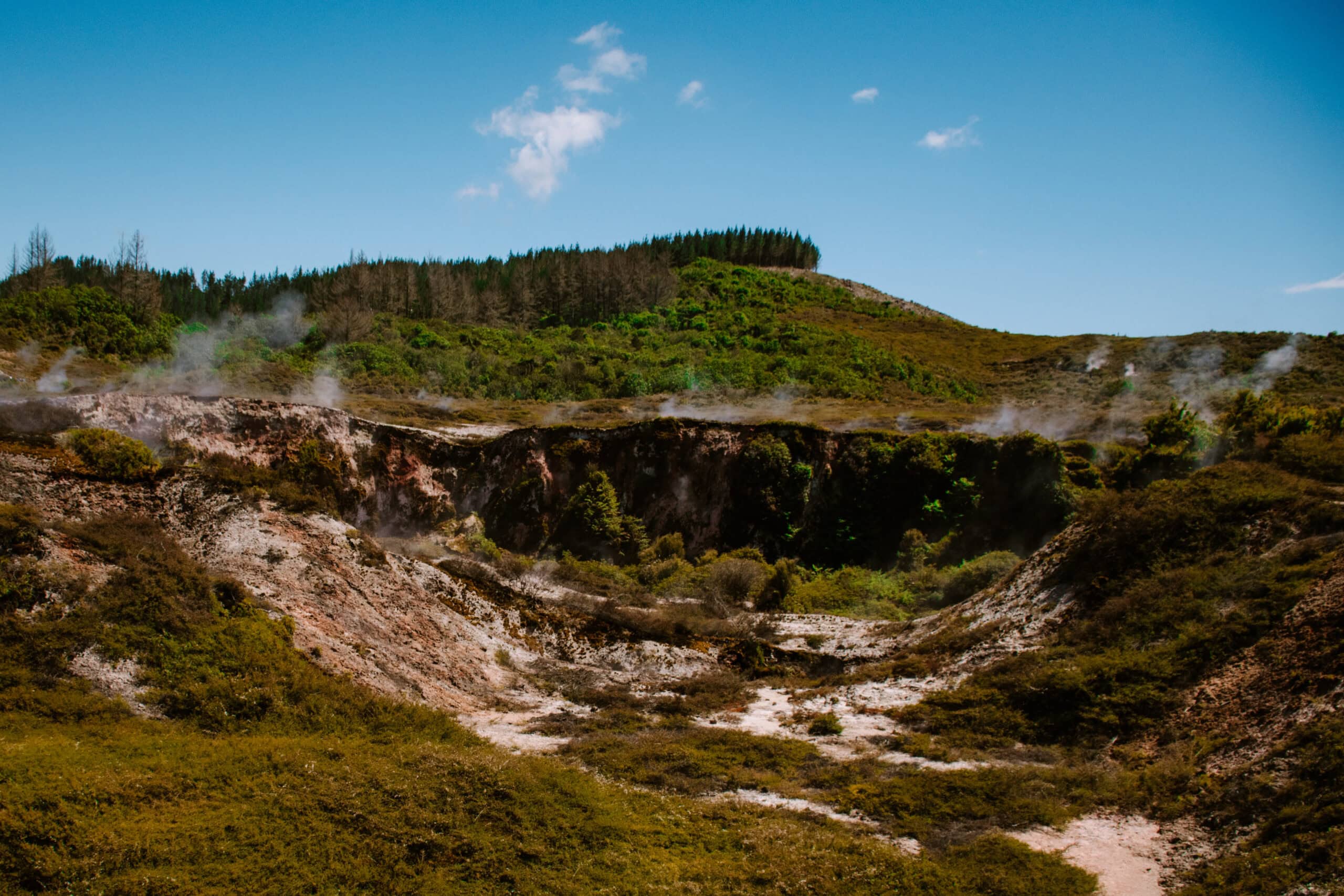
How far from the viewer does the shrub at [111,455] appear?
16.5m

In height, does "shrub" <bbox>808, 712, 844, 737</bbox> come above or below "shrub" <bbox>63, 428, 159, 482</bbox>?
below

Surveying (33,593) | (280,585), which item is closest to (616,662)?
(280,585)

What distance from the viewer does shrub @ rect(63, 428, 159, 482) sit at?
16.5 meters

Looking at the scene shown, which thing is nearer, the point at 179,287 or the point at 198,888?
the point at 198,888

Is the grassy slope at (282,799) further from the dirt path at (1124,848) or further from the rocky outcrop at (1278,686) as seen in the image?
the rocky outcrop at (1278,686)

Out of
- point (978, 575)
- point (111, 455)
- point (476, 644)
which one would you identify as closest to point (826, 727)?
point (476, 644)

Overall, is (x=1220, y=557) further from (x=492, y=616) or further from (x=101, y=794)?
(x=101, y=794)

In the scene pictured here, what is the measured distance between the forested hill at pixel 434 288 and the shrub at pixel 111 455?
53.6 m

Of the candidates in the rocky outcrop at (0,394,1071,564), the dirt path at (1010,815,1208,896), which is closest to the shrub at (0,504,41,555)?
the dirt path at (1010,815,1208,896)

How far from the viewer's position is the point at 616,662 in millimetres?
18953

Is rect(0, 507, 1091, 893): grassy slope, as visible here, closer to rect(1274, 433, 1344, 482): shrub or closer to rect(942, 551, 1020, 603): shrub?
rect(1274, 433, 1344, 482): shrub

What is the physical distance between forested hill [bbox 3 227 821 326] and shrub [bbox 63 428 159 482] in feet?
176

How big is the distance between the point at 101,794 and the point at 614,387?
51295 mm

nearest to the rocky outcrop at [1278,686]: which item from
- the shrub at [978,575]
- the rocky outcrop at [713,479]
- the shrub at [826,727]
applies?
the shrub at [826,727]
